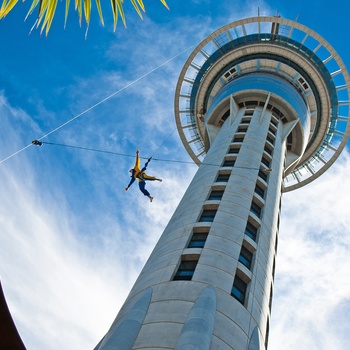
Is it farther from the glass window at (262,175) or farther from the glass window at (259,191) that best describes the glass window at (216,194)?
the glass window at (262,175)

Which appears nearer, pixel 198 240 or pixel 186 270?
pixel 186 270

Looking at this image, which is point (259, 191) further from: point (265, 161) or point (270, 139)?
point (270, 139)

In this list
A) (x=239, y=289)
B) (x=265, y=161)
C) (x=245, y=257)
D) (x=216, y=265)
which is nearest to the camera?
(x=216, y=265)

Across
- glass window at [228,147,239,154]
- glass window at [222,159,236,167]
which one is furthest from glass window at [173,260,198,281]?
glass window at [228,147,239,154]

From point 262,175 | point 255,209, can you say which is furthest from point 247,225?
point 262,175

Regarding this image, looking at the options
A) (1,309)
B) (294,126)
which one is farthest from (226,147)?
(1,309)

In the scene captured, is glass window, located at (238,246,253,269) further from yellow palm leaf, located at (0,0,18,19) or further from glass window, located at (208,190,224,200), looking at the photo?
yellow palm leaf, located at (0,0,18,19)

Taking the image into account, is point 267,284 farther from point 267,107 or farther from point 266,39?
point 266,39
